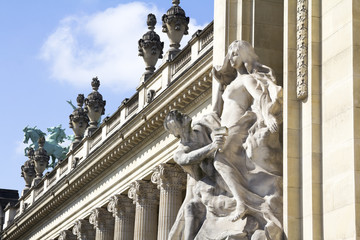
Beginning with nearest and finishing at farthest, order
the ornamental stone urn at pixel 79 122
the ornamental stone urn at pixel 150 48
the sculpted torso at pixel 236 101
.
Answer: the sculpted torso at pixel 236 101
the ornamental stone urn at pixel 150 48
the ornamental stone urn at pixel 79 122

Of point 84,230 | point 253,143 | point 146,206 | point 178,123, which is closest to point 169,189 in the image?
point 146,206

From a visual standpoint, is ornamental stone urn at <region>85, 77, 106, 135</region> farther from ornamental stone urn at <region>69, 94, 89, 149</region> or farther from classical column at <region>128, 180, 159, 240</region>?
classical column at <region>128, 180, 159, 240</region>

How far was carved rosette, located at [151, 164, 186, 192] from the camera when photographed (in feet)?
152

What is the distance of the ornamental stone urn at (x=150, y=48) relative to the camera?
5069 cm

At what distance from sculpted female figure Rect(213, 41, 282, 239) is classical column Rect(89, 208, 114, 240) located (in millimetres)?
40473

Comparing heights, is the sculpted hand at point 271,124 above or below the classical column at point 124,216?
below

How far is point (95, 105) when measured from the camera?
61.2 m

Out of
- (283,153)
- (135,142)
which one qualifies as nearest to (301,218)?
(283,153)

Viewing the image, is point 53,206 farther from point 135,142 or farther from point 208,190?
point 208,190

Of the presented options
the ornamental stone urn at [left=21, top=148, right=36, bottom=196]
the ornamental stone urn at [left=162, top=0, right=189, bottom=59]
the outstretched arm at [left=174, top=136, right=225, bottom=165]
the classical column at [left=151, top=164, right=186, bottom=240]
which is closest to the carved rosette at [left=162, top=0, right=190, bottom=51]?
the ornamental stone urn at [left=162, top=0, right=189, bottom=59]

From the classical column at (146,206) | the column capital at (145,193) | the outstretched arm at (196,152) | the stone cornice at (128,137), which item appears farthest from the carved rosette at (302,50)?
the column capital at (145,193)

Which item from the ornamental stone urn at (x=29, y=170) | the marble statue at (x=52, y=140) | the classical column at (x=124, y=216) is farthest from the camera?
the marble statue at (x=52, y=140)

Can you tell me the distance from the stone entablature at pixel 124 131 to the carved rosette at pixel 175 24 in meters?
1.54

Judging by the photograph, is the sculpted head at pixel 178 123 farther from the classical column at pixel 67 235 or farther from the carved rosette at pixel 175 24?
the classical column at pixel 67 235
